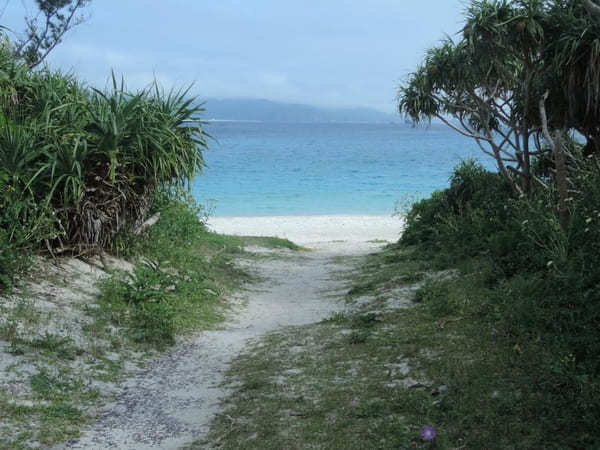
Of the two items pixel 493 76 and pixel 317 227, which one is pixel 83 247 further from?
pixel 317 227

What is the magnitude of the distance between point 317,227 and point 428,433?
20009 mm

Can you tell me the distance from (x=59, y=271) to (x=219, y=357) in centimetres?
251

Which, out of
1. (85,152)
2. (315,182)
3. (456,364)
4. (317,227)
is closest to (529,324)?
(456,364)

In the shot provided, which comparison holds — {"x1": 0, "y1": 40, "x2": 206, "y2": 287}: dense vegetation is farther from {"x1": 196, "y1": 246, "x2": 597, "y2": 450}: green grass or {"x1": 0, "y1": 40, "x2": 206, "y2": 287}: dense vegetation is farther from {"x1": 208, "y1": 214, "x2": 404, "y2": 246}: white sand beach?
{"x1": 208, "y1": 214, "x2": 404, "y2": 246}: white sand beach

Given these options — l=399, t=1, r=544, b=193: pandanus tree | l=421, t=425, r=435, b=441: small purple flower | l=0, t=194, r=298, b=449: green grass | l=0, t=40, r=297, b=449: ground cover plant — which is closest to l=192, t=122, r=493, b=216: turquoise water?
l=399, t=1, r=544, b=193: pandanus tree

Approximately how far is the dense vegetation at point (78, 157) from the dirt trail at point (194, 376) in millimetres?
2162

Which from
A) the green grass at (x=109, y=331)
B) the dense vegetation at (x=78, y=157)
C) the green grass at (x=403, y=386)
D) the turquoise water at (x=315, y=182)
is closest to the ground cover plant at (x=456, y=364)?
the green grass at (x=403, y=386)

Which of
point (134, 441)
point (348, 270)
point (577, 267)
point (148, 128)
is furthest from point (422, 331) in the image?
point (348, 270)

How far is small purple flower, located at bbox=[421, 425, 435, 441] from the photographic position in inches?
135

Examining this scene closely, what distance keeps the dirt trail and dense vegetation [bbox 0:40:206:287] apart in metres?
2.16

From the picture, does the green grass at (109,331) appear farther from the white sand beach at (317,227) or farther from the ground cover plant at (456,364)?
the white sand beach at (317,227)

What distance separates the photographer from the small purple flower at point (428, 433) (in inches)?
Result: 135

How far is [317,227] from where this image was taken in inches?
923

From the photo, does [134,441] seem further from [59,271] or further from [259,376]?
[59,271]
